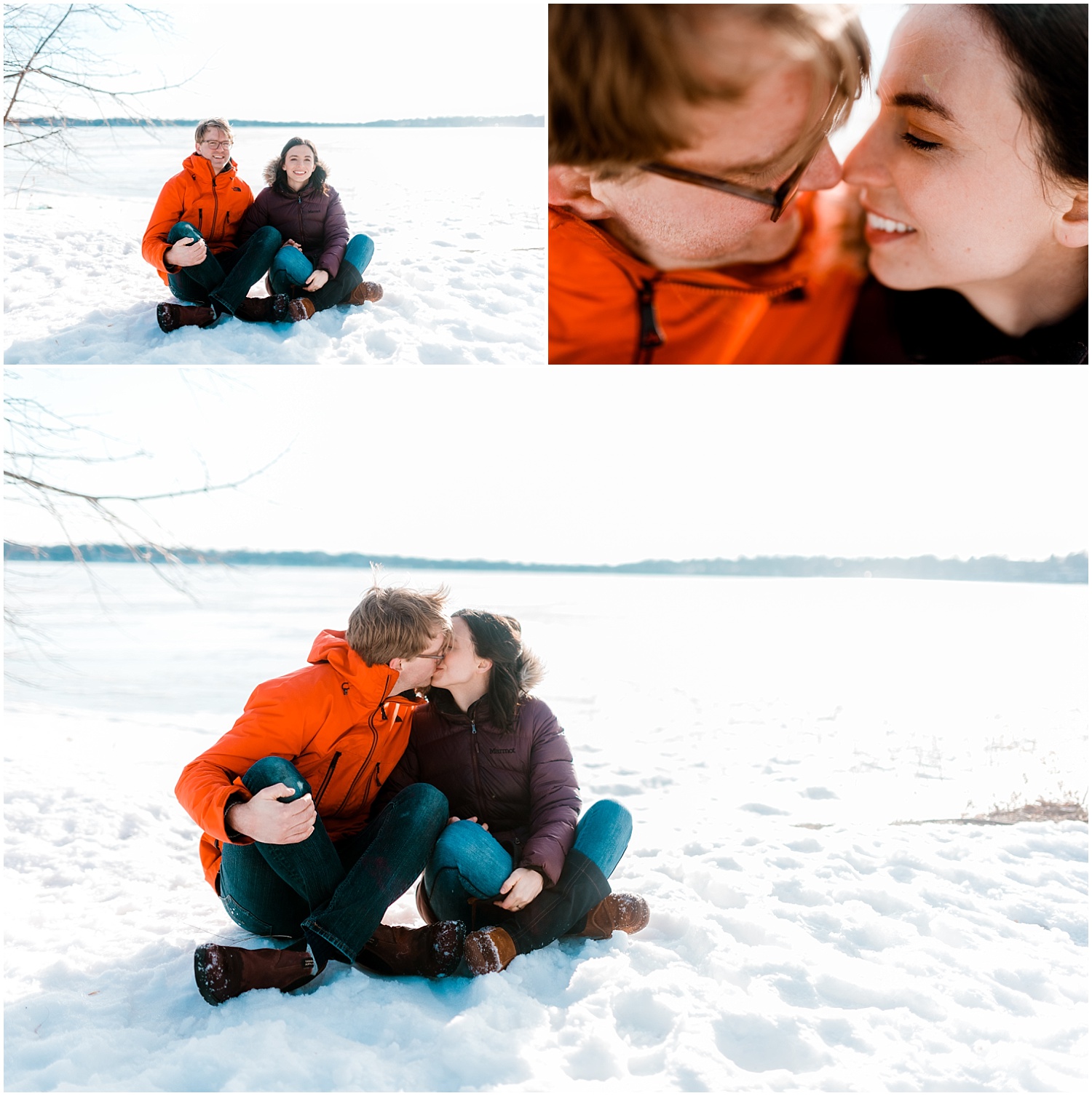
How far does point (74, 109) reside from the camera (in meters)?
2.14

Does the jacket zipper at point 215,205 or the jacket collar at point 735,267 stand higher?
the jacket zipper at point 215,205

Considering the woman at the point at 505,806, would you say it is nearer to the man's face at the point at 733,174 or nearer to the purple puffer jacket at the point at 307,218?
the man's face at the point at 733,174

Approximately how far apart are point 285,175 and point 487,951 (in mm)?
2077

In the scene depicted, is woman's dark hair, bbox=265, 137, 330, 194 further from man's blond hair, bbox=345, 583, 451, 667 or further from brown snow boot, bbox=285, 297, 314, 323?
man's blond hair, bbox=345, 583, 451, 667

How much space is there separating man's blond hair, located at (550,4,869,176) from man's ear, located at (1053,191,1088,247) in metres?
0.61

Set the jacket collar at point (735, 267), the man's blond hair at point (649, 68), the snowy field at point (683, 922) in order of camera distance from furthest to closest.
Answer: the jacket collar at point (735, 267) → the man's blond hair at point (649, 68) → the snowy field at point (683, 922)

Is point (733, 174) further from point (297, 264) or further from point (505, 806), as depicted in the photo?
point (505, 806)

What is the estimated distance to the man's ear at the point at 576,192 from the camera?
1852 millimetres

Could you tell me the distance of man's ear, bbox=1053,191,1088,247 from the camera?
6.13ft

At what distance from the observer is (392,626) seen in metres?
1.64

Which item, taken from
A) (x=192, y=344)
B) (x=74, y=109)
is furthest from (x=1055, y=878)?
(x=74, y=109)

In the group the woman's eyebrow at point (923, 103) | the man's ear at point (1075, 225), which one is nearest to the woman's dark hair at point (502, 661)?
the woman's eyebrow at point (923, 103)

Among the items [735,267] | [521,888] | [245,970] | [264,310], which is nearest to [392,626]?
[521,888]

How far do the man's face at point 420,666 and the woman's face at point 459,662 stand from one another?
18mm
